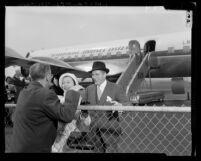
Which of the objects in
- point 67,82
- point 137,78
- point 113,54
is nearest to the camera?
point 67,82

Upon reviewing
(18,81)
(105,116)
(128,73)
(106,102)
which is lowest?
(105,116)

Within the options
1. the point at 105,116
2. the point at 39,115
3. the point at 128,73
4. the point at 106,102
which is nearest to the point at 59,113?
the point at 39,115

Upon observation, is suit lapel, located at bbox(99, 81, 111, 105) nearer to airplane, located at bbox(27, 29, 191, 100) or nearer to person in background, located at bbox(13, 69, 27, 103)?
airplane, located at bbox(27, 29, 191, 100)

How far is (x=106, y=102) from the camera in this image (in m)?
3.23

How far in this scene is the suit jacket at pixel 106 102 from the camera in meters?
3.05

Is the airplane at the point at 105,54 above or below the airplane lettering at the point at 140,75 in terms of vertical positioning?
above

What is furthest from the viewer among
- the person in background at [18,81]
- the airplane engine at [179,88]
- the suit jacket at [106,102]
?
the airplane engine at [179,88]

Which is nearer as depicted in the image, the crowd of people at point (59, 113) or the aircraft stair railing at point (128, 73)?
the crowd of people at point (59, 113)

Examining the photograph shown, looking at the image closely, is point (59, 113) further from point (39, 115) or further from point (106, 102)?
point (106, 102)

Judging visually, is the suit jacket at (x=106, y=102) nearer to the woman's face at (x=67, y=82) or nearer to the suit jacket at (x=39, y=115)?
the woman's face at (x=67, y=82)

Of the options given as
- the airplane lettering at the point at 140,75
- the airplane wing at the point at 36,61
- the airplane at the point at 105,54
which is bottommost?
A: the airplane lettering at the point at 140,75

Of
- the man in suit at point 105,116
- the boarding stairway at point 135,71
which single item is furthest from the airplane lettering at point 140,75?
the man in suit at point 105,116
